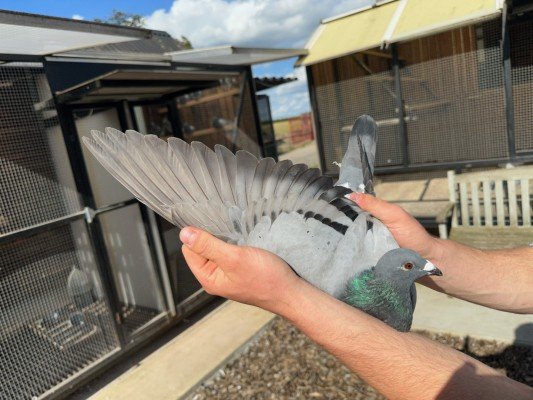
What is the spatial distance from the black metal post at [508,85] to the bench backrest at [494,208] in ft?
1.21

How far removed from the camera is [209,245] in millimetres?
1378

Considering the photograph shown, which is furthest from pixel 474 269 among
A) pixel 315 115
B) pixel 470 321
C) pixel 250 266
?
pixel 315 115

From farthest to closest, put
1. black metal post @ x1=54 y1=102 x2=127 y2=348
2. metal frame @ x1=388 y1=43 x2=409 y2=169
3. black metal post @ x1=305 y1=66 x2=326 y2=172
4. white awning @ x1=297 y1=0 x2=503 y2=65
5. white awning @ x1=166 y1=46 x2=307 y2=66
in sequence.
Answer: black metal post @ x1=305 y1=66 x2=326 y2=172 < metal frame @ x1=388 y1=43 x2=409 y2=169 < white awning @ x1=297 y1=0 x2=503 y2=65 < white awning @ x1=166 y1=46 x2=307 y2=66 < black metal post @ x1=54 y1=102 x2=127 y2=348

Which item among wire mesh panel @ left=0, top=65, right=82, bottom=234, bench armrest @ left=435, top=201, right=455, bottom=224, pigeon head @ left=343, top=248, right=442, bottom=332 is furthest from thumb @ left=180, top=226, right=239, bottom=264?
bench armrest @ left=435, top=201, right=455, bottom=224

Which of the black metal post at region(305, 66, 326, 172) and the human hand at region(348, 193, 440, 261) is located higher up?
the black metal post at region(305, 66, 326, 172)

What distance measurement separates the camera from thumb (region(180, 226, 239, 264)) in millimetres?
1363

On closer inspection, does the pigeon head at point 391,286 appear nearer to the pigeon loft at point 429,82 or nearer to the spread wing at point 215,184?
the spread wing at point 215,184

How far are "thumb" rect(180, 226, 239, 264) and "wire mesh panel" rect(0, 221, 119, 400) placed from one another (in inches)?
104

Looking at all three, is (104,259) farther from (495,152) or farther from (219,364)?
(495,152)

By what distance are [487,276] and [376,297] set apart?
998mm

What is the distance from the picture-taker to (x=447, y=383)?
48.0 inches

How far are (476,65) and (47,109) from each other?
4.89 m

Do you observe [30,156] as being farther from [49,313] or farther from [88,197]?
[49,313]

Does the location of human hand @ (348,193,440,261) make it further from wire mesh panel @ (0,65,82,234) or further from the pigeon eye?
wire mesh panel @ (0,65,82,234)
